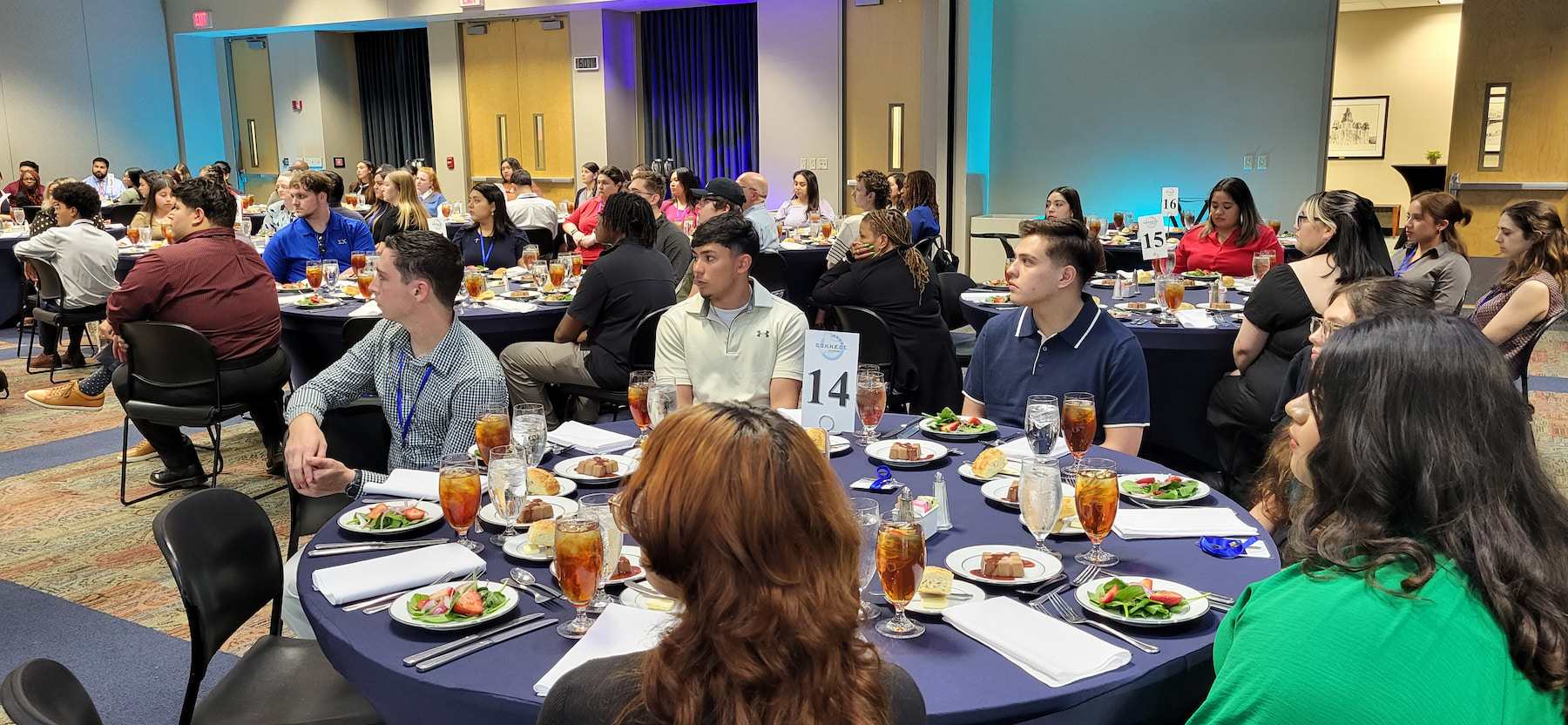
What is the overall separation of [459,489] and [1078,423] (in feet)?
4.09

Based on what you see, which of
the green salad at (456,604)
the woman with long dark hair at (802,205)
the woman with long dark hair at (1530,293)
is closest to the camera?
the green salad at (456,604)

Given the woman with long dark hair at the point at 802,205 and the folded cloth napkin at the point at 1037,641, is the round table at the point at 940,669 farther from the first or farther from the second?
the woman with long dark hair at the point at 802,205

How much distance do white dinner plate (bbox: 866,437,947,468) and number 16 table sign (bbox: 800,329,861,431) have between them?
0.08m

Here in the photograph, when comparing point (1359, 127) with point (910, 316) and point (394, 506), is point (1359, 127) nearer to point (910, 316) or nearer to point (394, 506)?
point (910, 316)

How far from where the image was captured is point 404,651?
5.28 feet

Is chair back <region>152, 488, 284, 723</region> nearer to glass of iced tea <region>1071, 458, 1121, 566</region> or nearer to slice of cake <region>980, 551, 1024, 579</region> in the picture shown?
slice of cake <region>980, 551, 1024, 579</region>

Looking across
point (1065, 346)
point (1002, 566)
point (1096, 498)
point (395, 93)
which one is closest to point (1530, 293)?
point (1065, 346)

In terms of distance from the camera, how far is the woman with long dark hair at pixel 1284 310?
160 inches

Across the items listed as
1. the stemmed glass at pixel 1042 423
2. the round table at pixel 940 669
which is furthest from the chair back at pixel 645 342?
the round table at pixel 940 669

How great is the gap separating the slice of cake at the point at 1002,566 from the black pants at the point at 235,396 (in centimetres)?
369

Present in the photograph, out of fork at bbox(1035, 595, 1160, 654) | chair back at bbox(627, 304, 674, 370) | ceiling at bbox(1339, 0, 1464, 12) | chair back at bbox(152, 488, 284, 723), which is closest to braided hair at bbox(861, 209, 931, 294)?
chair back at bbox(627, 304, 674, 370)

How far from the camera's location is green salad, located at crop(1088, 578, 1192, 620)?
1.64 metres

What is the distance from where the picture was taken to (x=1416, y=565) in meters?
1.21

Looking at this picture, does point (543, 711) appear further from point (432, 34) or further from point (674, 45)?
point (432, 34)
